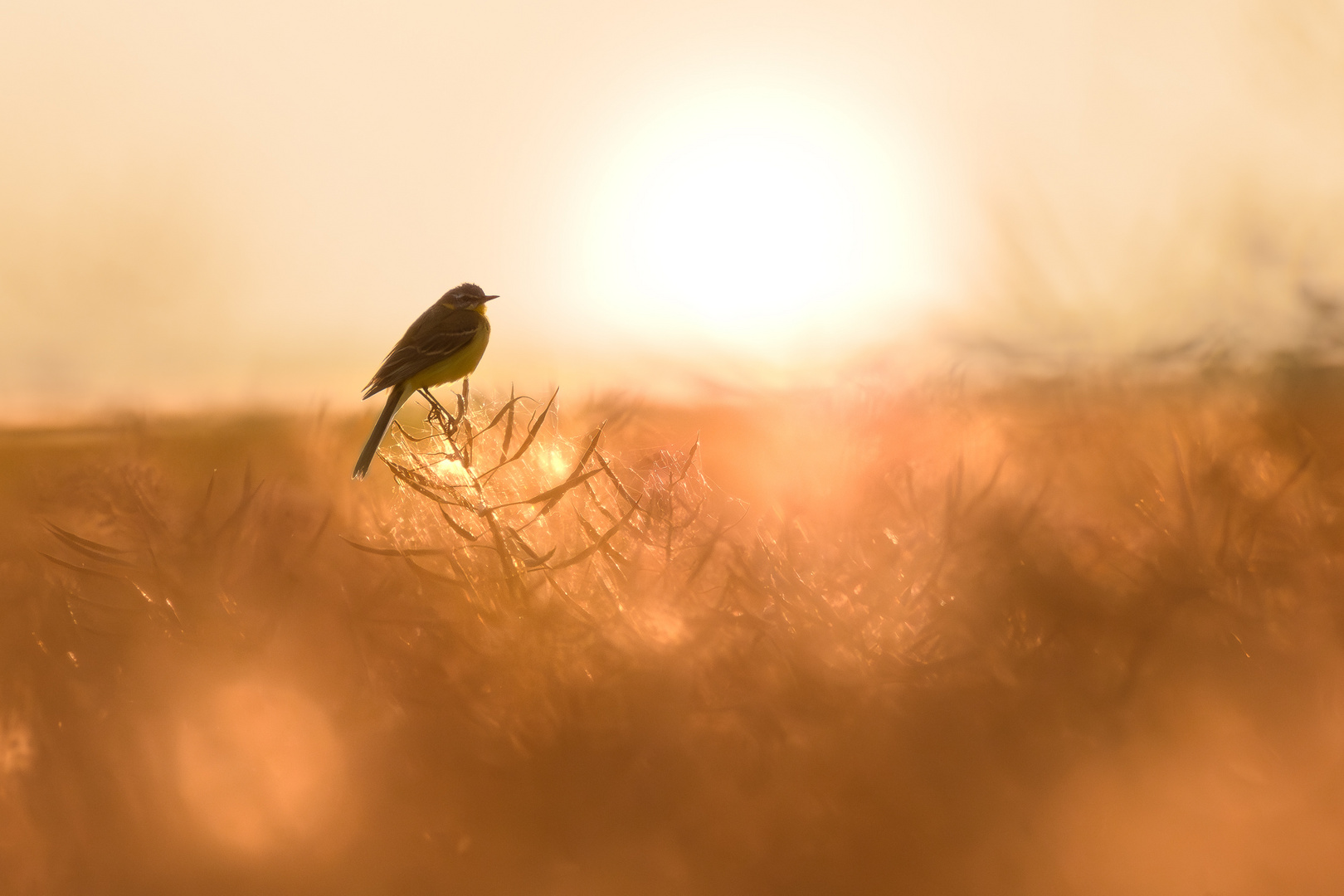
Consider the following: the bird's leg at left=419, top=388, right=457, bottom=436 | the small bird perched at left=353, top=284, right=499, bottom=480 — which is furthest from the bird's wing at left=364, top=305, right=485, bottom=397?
the bird's leg at left=419, top=388, right=457, bottom=436

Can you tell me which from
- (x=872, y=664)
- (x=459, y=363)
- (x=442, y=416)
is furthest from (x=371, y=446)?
(x=459, y=363)

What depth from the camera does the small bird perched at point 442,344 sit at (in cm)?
289

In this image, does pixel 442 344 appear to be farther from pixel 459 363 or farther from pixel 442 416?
pixel 442 416

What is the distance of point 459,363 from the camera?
11.3 ft

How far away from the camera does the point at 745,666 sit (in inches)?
42.1

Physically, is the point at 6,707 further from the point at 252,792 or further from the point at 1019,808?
the point at 1019,808

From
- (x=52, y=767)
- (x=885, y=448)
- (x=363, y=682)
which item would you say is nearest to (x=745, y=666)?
(x=885, y=448)

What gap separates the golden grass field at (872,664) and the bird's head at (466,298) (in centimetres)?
224

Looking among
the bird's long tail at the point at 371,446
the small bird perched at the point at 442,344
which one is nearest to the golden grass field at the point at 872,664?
the bird's long tail at the point at 371,446

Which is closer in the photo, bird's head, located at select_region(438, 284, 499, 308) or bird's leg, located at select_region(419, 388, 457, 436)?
bird's leg, located at select_region(419, 388, 457, 436)

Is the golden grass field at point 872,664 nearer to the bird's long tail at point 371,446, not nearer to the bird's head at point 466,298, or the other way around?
the bird's long tail at point 371,446

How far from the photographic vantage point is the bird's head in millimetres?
3379

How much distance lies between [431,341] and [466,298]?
34cm

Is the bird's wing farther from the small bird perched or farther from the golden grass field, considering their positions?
the golden grass field
